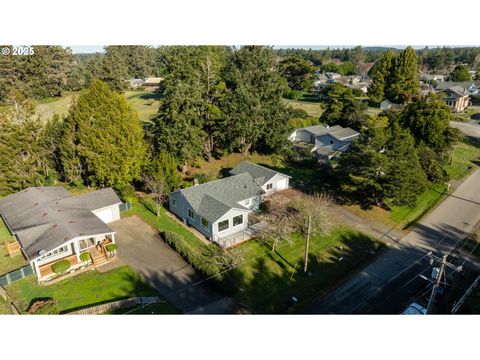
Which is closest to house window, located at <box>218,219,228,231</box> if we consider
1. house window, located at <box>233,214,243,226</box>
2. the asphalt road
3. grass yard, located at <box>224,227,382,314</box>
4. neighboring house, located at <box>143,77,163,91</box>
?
house window, located at <box>233,214,243,226</box>

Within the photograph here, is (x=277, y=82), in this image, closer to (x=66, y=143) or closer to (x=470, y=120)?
(x=66, y=143)

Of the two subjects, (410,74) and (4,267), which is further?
(410,74)

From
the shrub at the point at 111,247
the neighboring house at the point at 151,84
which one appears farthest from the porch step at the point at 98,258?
the neighboring house at the point at 151,84

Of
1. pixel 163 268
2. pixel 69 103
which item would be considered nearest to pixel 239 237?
pixel 163 268

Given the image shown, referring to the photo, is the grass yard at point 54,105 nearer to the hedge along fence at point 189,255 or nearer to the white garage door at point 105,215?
the white garage door at point 105,215

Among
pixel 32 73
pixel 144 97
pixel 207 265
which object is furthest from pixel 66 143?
pixel 144 97

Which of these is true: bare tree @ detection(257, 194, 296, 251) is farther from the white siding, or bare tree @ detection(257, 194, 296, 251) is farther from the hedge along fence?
the hedge along fence

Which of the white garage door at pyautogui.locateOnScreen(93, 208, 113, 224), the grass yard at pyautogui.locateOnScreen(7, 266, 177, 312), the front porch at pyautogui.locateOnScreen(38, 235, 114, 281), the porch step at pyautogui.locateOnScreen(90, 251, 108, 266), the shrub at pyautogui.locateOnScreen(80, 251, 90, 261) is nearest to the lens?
the grass yard at pyautogui.locateOnScreen(7, 266, 177, 312)
